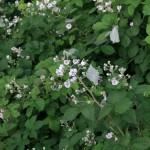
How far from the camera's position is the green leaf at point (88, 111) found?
1.78 meters

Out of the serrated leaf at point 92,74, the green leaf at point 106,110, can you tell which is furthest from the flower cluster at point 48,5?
the green leaf at point 106,110

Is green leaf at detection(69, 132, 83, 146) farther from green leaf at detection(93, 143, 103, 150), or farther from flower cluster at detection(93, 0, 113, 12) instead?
flower cluster at detection(93, 0, 113, 12)

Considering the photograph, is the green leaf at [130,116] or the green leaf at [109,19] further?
the green leaf at [109,19]

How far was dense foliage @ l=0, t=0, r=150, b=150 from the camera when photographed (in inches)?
74.5

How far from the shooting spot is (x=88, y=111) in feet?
5.90

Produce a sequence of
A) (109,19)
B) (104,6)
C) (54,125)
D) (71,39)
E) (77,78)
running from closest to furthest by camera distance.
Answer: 1. (77,78)
2. (54,125)
3. (109,19)
4. (104,6)
5. (71,39)

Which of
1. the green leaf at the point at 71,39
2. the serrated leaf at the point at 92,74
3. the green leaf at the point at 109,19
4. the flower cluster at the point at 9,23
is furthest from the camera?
the flower cluster at the point at 9,23

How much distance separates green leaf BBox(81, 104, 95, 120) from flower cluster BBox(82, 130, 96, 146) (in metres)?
0.21

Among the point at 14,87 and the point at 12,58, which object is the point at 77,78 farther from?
the point at 12,58

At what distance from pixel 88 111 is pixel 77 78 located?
0.79ft

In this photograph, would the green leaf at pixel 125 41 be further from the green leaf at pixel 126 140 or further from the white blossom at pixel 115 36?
the green leaf at pixel 126 140

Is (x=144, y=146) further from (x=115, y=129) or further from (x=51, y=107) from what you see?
(x=51, y=107)

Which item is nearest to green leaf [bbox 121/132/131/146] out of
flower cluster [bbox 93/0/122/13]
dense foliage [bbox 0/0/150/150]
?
dense foliage [bbox 0/0/150/150]

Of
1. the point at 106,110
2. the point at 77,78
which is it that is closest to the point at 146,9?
the point at 77,78
